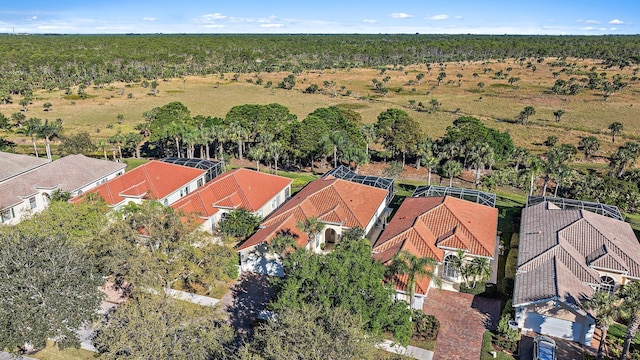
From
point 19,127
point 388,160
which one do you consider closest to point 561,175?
point 388,160

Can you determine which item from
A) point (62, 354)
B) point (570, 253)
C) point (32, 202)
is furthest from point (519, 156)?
point (32, 202)

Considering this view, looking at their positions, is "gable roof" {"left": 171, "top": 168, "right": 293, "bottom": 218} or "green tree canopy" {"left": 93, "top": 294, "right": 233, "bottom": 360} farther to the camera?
"gable roof" {"left": 171, "top": 168, "right": 293, "bottom": 218}

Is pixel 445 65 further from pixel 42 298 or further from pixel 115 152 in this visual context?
pixel 42 298

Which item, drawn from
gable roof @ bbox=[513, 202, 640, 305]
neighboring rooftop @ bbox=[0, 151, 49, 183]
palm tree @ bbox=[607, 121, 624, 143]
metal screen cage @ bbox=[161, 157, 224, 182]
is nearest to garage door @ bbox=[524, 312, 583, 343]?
gable roof @ bbox=[513, 202, 640, 305]

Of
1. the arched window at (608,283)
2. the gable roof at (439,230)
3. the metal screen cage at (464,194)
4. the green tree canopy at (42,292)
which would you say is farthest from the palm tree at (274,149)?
the arched window at (608,283)

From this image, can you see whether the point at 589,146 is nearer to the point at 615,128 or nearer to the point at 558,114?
the point at 615,128

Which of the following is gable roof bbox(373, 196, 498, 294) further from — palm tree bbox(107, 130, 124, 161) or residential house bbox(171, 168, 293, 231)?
palm tree bbox(107, 130, 124, 161)
